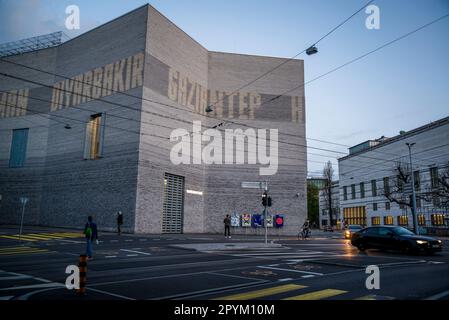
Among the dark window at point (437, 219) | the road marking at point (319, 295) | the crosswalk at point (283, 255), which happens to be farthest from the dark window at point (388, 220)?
the road marking at point (319, 295)

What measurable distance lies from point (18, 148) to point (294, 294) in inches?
1557

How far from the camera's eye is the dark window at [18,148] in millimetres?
37844

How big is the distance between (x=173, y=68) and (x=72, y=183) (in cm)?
1441

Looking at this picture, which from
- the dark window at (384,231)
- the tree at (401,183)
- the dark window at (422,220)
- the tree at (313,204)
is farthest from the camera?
the tree at (313,204)

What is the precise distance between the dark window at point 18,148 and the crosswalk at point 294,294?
1476 inches

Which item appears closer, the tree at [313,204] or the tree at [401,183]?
the tree at [401,183]

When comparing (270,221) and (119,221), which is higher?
(270,221)

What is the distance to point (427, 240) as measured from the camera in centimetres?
1675

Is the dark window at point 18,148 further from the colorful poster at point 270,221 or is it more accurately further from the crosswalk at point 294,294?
the crosswalk at point 294,294

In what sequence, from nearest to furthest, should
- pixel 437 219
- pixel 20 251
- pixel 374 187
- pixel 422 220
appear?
pixel 20 251 < pixel 437 219 < pixel 422 220 < pixel 374 187

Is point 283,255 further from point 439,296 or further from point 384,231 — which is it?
point 439,296

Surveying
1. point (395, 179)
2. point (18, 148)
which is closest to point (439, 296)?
point (18, 148)

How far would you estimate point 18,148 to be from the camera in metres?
38.3
